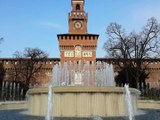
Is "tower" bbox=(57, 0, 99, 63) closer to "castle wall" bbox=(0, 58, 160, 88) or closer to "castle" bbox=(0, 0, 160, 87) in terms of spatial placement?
"castle" bbox=(0, 0, 160, 87)

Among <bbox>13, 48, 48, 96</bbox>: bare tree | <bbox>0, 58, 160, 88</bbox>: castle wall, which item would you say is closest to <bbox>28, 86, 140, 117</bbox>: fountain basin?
<bbox>13, 48, 48, 96</bbox>: bare tree

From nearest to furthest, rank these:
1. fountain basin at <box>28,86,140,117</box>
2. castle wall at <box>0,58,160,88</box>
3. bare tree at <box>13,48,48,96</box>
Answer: fountain basin at <box>28,86,140,117</box>, bare tree at <box>13,48,48,96</box>, castle wall at <box>0,58,160,88</box>

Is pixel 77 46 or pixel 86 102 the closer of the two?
pixel 86 102

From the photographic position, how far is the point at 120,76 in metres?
46.9

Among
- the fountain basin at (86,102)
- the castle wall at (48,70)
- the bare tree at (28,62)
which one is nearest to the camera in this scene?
the fountain basin at (86,102)

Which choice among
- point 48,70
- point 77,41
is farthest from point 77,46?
point 48,70

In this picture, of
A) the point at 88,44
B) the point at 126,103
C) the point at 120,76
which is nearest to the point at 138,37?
the point at 120,76

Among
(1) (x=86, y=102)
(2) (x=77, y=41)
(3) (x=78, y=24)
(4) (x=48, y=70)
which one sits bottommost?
(1) (x=86, y=102)

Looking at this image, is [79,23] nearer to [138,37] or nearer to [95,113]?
[138,37]

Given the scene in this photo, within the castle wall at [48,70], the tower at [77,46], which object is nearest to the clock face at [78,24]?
the tower at [77,46]

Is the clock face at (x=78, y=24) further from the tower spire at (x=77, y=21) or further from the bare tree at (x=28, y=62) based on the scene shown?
the bare tree at (x=28, y=62)

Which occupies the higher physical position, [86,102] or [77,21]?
[77,21]

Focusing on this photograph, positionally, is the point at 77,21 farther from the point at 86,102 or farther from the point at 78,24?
the point at 86,102

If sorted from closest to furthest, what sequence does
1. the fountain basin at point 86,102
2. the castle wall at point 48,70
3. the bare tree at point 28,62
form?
the fountain basin at point 86,102
the bare tree at point 28,62
the castle wall at point 48,70
